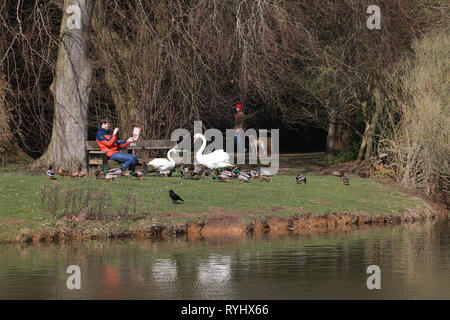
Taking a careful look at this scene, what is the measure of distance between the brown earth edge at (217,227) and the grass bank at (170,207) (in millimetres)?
24

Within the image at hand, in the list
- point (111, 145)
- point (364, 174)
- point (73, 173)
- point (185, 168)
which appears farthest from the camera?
point (364, 174)

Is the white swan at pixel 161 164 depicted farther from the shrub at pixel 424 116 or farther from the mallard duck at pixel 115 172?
the shrub at pixel 424 116

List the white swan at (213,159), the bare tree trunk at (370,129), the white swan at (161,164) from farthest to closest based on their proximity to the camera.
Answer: the bare tree trunk at (370,129) < the white swan at (213,159) < the white swan at (161,164)

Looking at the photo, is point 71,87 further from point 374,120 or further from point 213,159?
point 374,120

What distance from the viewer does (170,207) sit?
71.0ft

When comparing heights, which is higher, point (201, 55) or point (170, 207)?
point (201, 55)

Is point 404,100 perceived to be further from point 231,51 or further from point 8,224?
point 8,224

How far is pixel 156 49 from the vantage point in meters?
28.2

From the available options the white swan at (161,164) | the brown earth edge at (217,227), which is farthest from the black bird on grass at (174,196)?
the white swan at (161,164)

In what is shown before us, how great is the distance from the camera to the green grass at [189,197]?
815 inches

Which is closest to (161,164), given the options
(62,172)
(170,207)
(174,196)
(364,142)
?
(62,172)

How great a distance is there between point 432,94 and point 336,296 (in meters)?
15.9

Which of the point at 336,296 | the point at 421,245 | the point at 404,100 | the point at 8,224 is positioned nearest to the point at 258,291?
the point at 336,296

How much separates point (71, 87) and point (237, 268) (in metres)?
12.0
